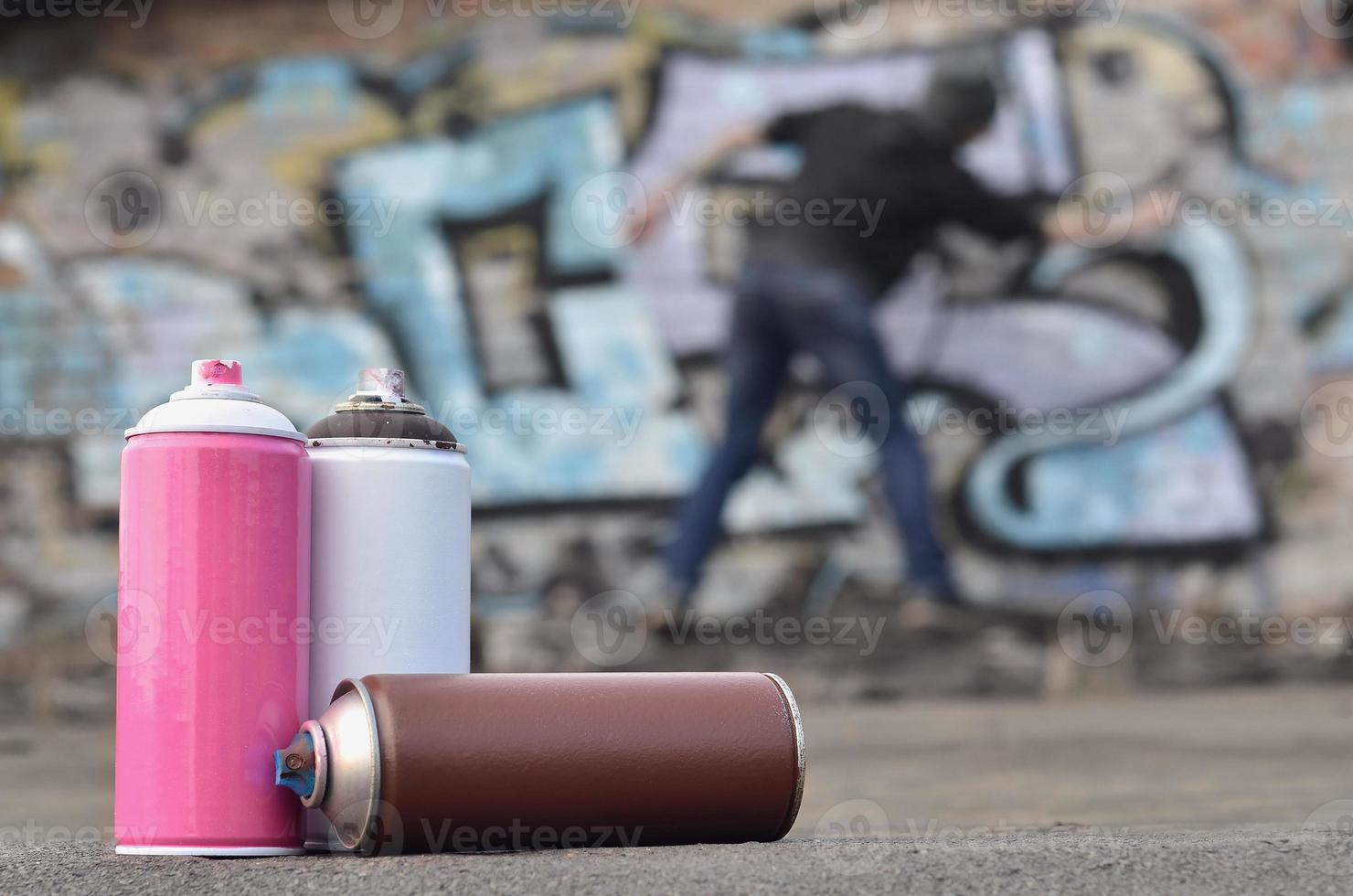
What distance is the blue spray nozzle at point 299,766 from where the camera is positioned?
222 centimetres

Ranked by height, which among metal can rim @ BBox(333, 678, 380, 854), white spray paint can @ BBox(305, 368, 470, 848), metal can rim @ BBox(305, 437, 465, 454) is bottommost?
metal can rim @ BBox(333, 678, 380, 854)

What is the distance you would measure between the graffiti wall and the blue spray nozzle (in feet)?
18.9

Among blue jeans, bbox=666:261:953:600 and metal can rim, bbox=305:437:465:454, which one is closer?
metal can rim, bbox=305:437:465:454

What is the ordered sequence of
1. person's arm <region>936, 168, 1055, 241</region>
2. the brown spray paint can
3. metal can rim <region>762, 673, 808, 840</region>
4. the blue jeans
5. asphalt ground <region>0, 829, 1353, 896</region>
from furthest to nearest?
person's arm <region>936, 168, 1055, 241</region> → the blue jeans → metal can rim <region>762, 673, 808, 840</region> → the brown spray paint can → asphalt ground <region>0, 829, 1353, 896</region>

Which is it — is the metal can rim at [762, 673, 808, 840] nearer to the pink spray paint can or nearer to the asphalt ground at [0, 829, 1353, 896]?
the asphalt ground at [0, 829, 1353, 896]

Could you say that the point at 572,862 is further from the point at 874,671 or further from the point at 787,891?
the point at 874,671

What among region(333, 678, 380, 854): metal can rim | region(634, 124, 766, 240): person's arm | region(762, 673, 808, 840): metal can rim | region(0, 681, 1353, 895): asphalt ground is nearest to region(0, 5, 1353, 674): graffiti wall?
region(634, 124, 766, 240): person's arm

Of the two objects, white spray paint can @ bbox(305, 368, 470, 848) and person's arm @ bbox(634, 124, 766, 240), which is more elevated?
person's arm @ bbox(634, 124, 766, 240)

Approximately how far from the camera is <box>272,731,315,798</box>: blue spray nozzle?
2.22 metres

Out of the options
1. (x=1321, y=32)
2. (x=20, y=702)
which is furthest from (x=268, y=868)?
(x=1321, y=32)

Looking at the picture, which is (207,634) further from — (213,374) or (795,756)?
(795,756)

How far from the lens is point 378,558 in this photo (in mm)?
2414

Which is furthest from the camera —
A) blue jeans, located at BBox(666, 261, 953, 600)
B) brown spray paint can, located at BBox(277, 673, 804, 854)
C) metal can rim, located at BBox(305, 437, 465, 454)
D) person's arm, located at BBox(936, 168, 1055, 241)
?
person's arm, located at BBox(936, 168, 1055, 241)

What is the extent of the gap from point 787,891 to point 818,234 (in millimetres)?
6272
